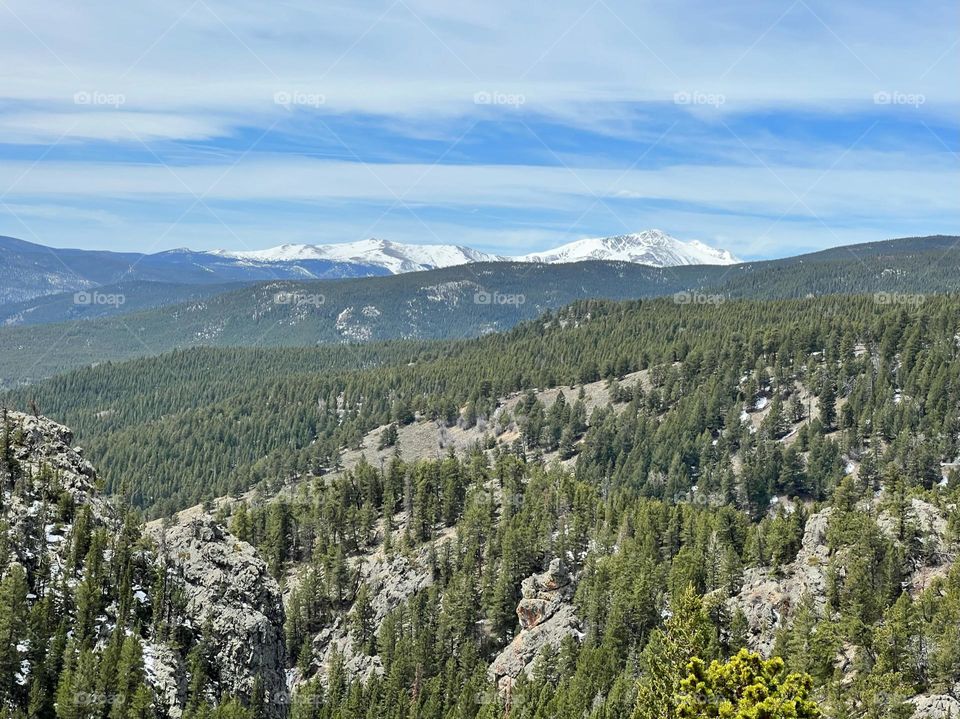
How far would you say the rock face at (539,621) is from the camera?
10131 cm

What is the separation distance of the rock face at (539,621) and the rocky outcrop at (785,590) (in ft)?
72.2

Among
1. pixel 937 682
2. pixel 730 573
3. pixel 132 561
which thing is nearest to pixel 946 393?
pixel 730 573

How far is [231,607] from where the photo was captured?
78.6 m

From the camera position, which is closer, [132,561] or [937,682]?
[937,682]

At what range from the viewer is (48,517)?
73.2m

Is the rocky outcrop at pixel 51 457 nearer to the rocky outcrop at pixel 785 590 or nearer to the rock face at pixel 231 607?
the rock face at pixel 231 607

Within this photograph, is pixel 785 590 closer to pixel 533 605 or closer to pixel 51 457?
pixel 533 605

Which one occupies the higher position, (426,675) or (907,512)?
(907,512)

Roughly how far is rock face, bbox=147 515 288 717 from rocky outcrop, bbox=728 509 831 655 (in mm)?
47946

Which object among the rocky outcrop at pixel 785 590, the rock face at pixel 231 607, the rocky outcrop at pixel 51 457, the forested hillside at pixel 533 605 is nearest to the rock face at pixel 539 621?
the forested hillside at pixel 533 605

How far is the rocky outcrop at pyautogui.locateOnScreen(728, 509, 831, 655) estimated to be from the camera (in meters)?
83.8

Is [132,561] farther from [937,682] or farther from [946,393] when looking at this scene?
[946,393]

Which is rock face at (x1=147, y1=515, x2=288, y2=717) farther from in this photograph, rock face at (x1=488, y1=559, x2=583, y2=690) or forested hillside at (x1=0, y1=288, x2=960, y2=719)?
rock face at (x1=488, y1=559, x2=583, y2=690)

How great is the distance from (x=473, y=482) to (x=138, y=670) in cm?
9210
